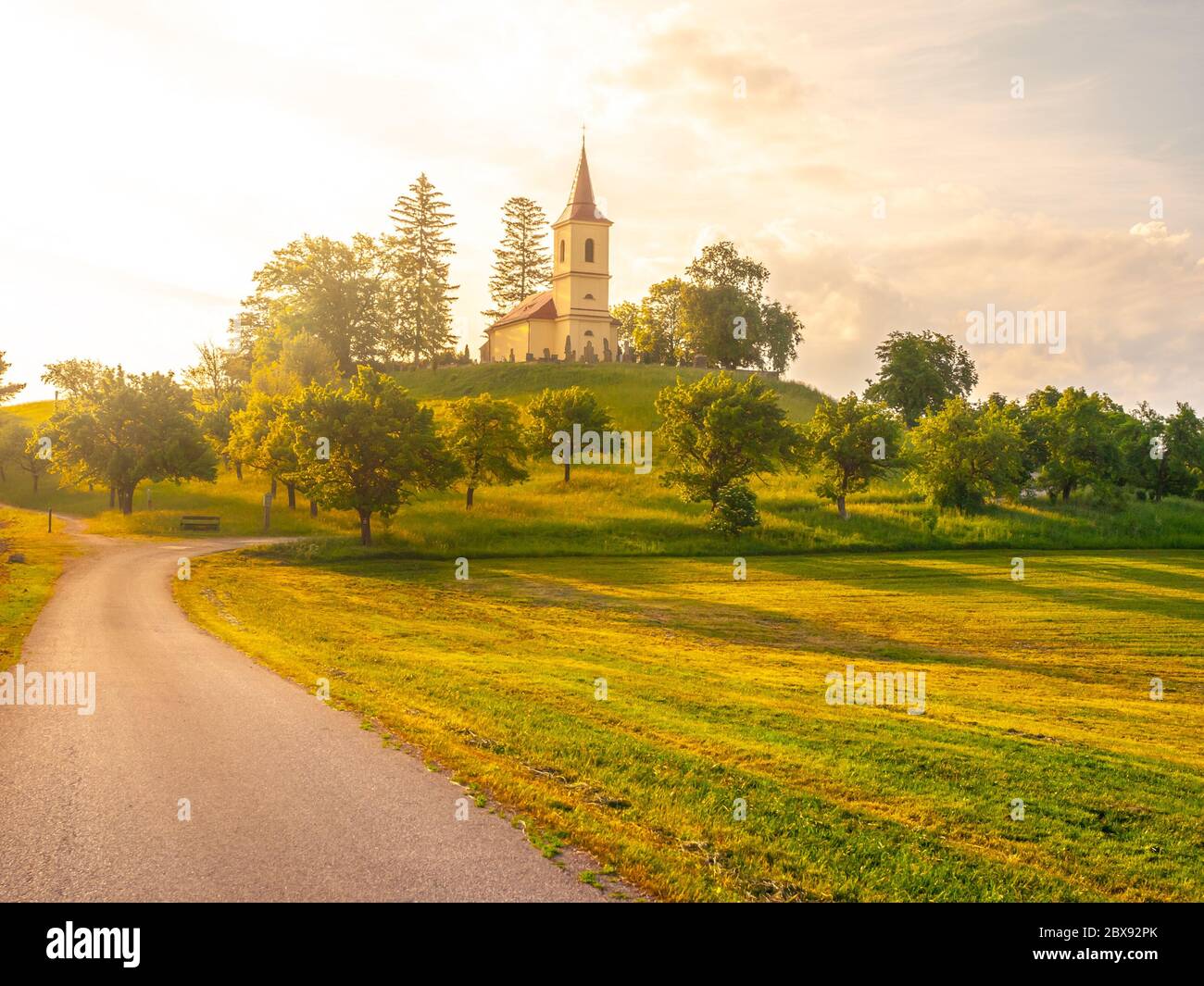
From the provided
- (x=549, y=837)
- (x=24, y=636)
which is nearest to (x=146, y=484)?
(x=24, y=636)

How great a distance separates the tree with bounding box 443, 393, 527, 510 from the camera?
2496 inches

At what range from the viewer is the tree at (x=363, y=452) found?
51.0 metres

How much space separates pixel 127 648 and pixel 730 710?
52.3 feet

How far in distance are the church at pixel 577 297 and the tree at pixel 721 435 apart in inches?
2044

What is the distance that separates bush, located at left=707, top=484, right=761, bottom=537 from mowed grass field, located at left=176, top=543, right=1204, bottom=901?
1522 cm

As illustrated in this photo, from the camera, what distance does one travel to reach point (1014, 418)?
74.8 meters

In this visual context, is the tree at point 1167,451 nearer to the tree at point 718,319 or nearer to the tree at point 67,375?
the tree at point 718,319

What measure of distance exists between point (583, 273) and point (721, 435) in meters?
61.5

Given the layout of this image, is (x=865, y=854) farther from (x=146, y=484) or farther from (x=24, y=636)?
(x=146, y=484)

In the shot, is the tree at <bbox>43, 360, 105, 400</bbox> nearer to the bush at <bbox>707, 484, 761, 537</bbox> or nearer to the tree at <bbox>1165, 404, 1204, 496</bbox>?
the bush at <bbox>707, 484, 761, 537</bbox>

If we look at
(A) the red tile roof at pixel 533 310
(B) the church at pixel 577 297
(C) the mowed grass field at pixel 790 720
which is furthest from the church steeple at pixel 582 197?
(C) the mowed grass field at pixel 790 720

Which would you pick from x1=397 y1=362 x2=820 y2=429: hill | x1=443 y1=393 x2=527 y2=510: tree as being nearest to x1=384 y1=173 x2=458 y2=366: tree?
x1=397 y1=362 x2=820 y2=429: hill

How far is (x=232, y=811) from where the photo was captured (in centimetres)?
1095
